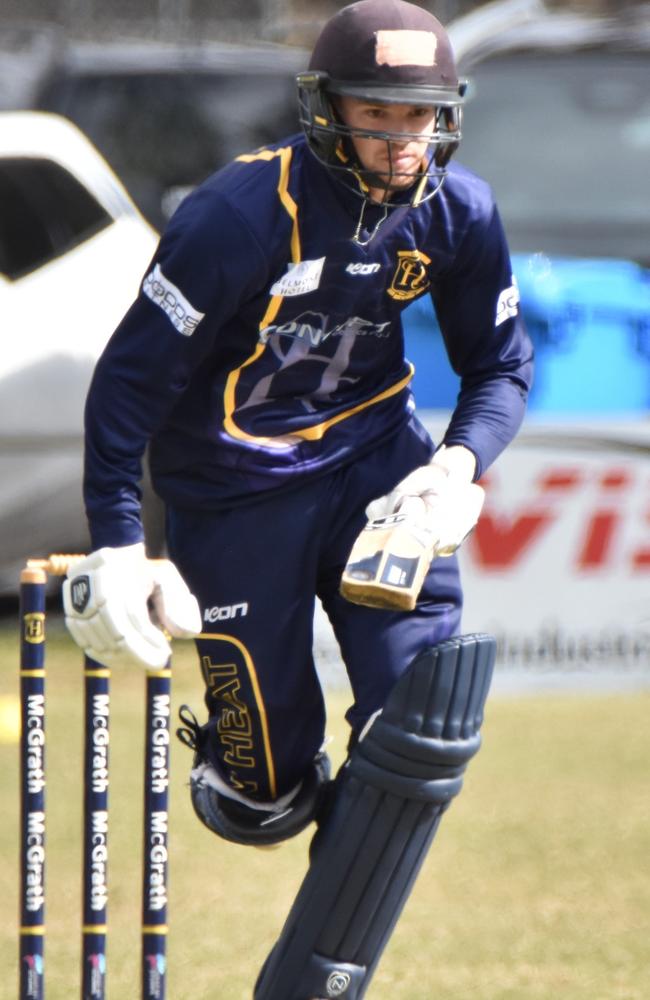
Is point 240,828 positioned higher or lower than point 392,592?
lower

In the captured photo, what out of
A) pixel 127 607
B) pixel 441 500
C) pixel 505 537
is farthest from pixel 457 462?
pixel 505 537

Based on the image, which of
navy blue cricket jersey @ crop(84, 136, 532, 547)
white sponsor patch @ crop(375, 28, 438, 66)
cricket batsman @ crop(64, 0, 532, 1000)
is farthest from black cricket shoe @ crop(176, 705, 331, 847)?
white sponsor patch @ crop(375, 28, 438, 66)

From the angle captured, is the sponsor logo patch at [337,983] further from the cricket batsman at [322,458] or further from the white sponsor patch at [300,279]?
the white sponsor patch at [300,279]

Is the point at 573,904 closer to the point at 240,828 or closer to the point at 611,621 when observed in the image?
the point at 240,828

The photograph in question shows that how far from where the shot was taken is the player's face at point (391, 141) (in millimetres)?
3248

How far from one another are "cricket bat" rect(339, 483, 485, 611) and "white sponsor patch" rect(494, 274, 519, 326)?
0.49 metres

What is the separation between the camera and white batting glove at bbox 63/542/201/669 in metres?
3.10

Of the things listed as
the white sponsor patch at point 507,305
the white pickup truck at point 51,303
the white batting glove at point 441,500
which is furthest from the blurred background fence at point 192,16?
the white batting glove at point 441,500

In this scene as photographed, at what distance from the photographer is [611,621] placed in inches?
261

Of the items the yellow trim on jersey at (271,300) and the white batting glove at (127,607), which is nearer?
the white batting glove at (127,607)

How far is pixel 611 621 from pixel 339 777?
10.7 ft

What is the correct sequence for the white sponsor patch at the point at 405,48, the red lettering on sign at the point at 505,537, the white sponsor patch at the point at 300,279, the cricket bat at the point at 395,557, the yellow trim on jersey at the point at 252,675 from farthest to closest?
the red lettering on sign at the point at 505,537, the yellow trim on jersey at the point at 252,675, the white sponsor patch at the point at 300,279, the white sponsor patch at the point at 405,48, the cricket bat at the point at 395,557

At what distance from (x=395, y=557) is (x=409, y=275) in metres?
0.59

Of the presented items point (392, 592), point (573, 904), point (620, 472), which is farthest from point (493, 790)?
point (392, 592)
